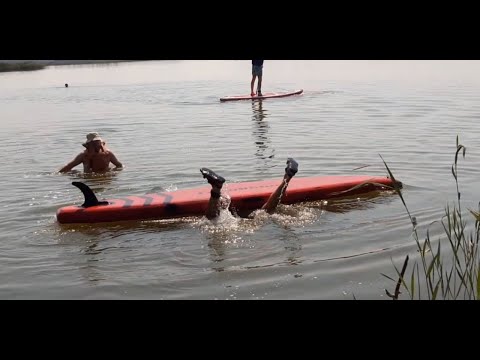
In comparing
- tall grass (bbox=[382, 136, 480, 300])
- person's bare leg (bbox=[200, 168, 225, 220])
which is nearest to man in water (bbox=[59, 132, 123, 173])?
person's bare leg (bbox=[200, 168, 225, 220])

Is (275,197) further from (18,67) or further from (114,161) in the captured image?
(18,67)

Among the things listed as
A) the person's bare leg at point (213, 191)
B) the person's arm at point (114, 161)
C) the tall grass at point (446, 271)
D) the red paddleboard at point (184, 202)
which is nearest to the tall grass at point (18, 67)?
the person's arm at point (114, 161)

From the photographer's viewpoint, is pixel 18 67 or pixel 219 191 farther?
pixel 18 67

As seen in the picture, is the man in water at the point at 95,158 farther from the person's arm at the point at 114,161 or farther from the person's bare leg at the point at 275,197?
the person's bare leg at the point at 275,197

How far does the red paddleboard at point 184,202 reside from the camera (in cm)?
655

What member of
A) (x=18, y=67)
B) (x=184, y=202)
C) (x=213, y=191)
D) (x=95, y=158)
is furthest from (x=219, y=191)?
(x=18, y=67)

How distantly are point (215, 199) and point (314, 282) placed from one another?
184 centimetres

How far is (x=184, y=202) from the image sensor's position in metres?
6.68

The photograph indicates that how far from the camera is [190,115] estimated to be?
56.3ft

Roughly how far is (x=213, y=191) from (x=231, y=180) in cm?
274
